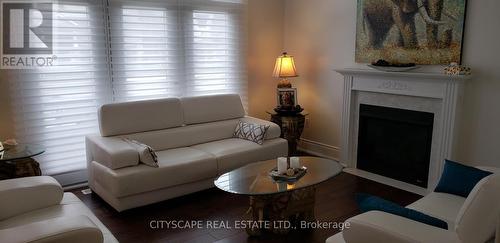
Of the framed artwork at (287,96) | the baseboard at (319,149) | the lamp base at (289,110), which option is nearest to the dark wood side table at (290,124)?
the lamp base at (289,110)

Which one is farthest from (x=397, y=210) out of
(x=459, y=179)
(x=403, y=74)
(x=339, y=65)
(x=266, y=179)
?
(x=339, y=65)

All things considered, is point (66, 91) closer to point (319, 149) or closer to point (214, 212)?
point (214, 212)

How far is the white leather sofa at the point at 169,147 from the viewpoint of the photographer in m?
3.22

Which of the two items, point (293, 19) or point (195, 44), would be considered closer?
point (195, 44)

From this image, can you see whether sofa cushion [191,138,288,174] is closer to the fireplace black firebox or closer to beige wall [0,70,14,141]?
the fireplace black firebox

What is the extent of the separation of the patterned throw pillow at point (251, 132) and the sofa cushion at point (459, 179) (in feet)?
6.14

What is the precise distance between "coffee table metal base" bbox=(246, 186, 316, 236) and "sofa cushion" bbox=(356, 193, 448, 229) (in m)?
0.75

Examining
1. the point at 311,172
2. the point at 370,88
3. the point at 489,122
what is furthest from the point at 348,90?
the point at 311,172

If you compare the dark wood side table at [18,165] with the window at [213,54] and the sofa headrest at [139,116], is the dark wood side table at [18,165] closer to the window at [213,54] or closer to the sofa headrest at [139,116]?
the sofa headrest at [139,116]

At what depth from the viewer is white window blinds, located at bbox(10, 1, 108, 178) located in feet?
11.6

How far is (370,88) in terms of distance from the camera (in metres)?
4.16

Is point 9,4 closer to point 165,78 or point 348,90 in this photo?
point 165,78

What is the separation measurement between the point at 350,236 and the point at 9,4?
3451mm

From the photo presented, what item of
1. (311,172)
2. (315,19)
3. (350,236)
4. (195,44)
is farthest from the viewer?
(315,19)
